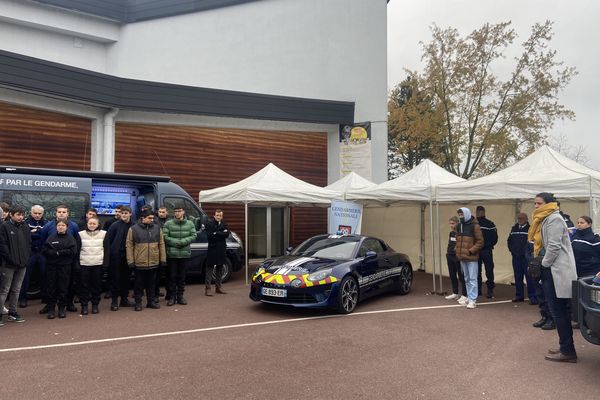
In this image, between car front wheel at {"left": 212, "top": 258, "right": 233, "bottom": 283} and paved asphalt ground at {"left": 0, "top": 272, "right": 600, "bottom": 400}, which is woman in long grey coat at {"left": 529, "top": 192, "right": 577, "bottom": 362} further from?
car front wheel at {"left": 212, "top": 258, "right": 233, "bottom": 283}

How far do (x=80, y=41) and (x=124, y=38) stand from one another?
1463mm

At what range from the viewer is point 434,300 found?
8773 mm

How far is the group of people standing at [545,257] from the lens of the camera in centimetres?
500

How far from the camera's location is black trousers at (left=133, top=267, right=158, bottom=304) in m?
7.57

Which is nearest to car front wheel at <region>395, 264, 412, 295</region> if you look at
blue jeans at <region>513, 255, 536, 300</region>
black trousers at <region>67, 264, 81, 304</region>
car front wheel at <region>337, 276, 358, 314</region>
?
car front wheel at <region>337, 276, 358, 314</region>

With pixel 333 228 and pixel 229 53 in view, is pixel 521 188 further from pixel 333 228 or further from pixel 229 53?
pixel 229 53

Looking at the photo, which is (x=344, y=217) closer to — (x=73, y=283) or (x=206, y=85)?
(x=73, y=283)

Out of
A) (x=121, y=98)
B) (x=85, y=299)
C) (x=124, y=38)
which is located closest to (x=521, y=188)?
(x=85, y=299)

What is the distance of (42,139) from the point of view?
39.8 ft

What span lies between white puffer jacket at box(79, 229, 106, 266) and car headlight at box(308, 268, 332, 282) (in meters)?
3.44

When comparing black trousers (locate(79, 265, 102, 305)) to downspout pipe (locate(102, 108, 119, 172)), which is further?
downspout pipe (locate(102, 108, 119, 172))

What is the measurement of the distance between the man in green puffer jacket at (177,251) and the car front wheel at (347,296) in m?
2.88

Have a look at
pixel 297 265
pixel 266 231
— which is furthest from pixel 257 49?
pixel 297 265

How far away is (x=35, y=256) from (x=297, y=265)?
457 cm
